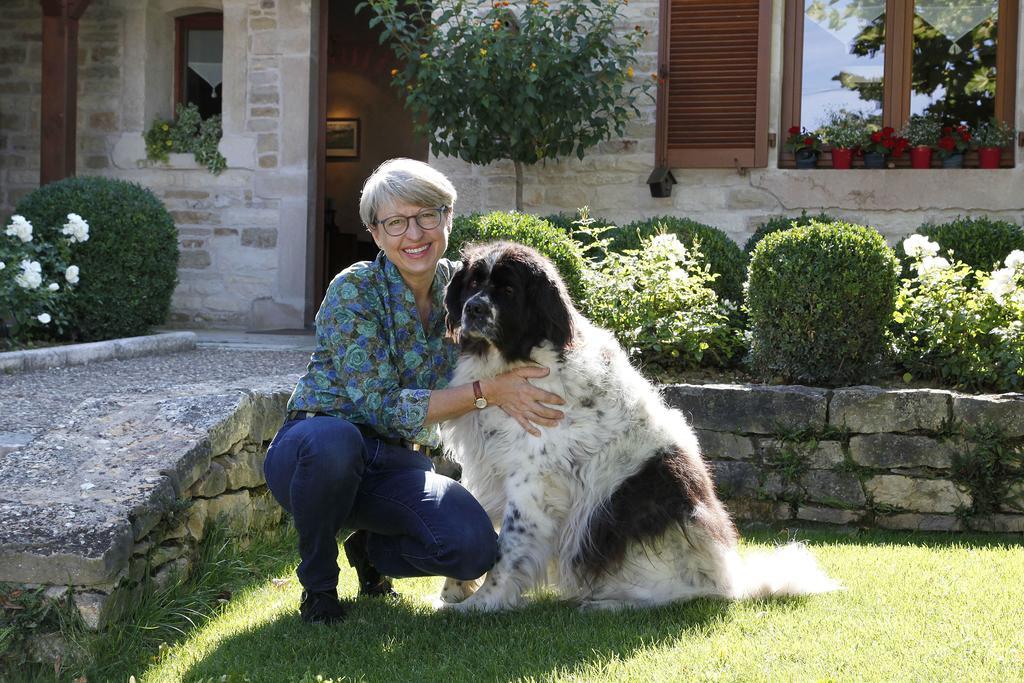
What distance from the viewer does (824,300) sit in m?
4.81

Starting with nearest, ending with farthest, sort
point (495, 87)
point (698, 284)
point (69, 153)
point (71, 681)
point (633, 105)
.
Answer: point (71, 681) < point (698, 284) < point (495, 87) < point (633, 105) < point (69, 153)

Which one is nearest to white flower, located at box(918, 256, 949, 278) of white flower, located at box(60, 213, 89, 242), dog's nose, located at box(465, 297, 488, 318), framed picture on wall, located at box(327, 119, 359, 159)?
dog's nose, located at box(465, 297, 488, 318)

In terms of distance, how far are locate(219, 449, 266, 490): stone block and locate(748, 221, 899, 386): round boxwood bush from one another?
95.0 inches

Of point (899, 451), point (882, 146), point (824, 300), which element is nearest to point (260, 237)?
point (882, 146)

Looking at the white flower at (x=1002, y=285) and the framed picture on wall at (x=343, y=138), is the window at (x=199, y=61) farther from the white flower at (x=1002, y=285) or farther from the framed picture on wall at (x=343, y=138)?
the white flower at (x=1002, y=285)

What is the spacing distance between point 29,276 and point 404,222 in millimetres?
4387

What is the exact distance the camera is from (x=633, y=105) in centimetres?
795

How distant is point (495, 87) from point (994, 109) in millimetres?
3631

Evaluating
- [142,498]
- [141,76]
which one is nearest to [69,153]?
[141,76]

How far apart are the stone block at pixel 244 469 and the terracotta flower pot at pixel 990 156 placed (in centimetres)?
560

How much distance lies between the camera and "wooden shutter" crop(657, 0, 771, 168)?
25.4 feet

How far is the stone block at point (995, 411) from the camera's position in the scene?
14.6ft

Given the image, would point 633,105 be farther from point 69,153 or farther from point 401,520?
point 401,520

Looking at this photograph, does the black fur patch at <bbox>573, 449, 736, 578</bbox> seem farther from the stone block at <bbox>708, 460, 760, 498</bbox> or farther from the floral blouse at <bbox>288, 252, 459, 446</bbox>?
the stone block at <bbox>708, 460, 760, 498</bbox>
